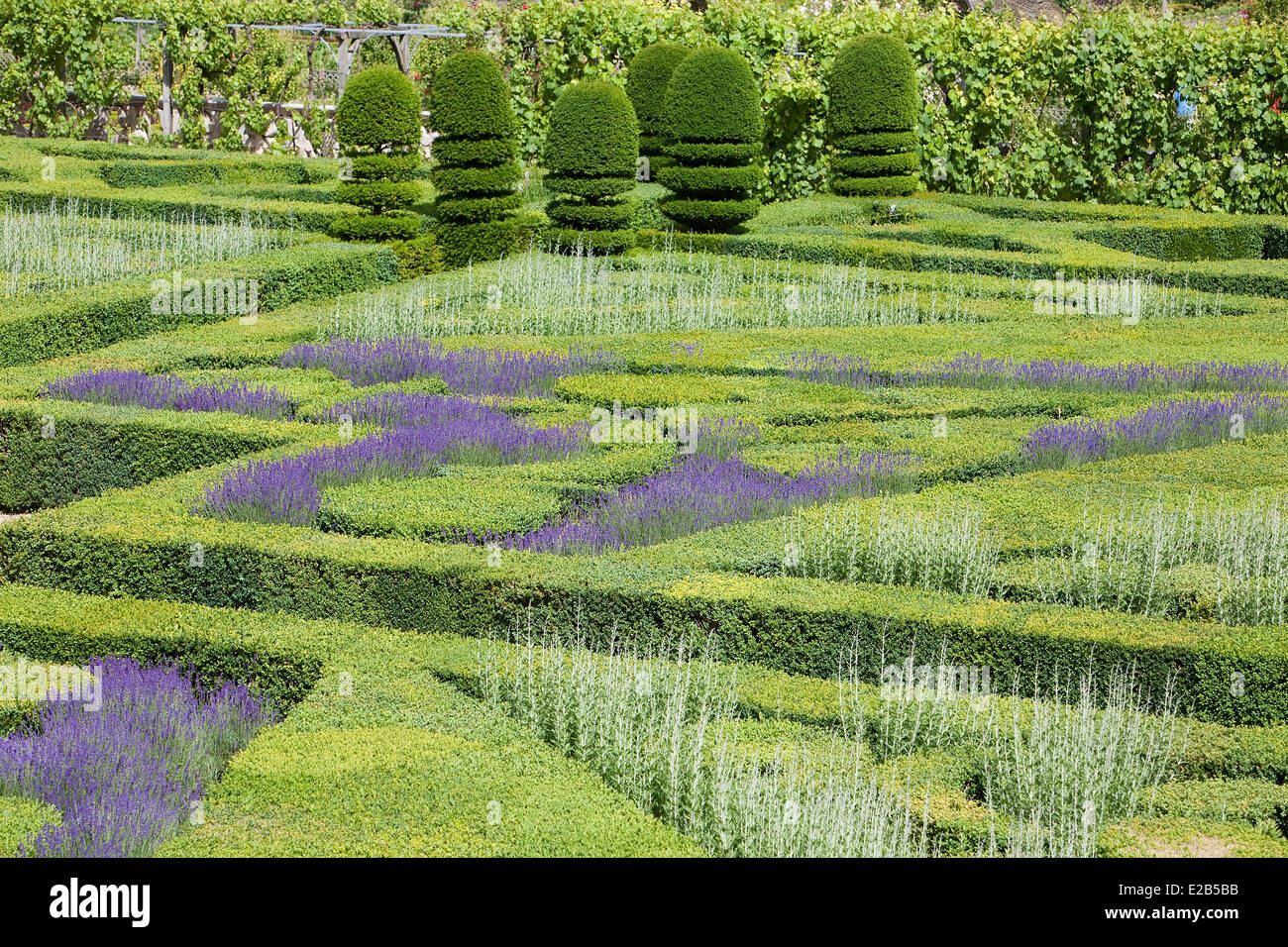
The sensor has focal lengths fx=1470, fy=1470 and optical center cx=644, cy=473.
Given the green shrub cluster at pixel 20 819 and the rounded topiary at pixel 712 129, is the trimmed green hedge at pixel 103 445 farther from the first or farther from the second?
the rounded topiary at pixel 712 129

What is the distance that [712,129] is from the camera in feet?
63.3

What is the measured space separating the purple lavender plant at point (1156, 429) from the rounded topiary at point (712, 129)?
972 centimetres

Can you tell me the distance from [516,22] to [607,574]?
20812 mm

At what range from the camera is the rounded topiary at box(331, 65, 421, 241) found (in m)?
17.1

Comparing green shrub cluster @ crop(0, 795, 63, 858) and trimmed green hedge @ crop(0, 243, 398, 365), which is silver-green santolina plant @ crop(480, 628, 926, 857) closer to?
green shrub cluster @ crop(0, 795, 63, 858)

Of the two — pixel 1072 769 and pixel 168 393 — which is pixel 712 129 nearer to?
pixel 168 393

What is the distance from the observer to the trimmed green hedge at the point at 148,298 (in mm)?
12453

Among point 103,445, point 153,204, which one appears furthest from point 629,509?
point 153,204

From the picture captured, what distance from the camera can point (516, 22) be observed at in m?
25.9

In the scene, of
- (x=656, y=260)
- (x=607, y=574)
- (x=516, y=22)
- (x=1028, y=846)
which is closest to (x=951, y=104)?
(x=516, y=22)

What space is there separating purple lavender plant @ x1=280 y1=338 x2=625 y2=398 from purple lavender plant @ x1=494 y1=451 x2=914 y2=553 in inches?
105

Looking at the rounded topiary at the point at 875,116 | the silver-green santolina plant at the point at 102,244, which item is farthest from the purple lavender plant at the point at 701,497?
the rounded topiary at the point at 875,116

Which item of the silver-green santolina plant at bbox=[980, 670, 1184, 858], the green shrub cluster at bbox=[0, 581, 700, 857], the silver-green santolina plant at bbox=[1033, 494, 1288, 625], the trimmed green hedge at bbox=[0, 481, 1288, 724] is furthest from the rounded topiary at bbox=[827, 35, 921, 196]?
the silver-green santolina plant at bbox=[980, 670, 1184, 858]
